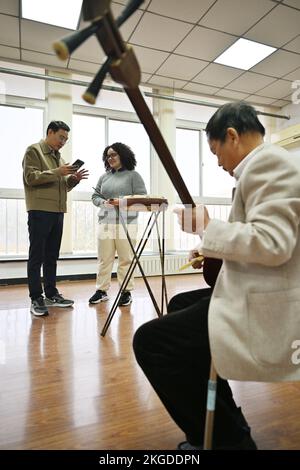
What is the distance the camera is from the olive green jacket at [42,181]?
2.47 metres

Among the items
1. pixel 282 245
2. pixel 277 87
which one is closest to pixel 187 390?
pixel 282 245

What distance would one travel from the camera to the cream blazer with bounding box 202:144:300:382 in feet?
2.18

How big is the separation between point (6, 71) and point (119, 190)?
2.29 metres

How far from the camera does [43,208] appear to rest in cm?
251

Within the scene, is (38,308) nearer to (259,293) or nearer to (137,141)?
(259,293)

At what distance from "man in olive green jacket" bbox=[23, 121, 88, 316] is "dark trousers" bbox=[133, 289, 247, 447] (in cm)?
180

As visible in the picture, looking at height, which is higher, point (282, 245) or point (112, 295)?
point (282, 245)

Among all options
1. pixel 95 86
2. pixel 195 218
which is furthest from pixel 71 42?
pixel 195 218

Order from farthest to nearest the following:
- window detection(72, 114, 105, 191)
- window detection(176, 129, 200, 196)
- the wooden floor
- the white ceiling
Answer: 1. window detection(176, 129, 200, 196)
2. window detection(72, 114, 105, 191)
3. the white ceiling
4. the wooden floor

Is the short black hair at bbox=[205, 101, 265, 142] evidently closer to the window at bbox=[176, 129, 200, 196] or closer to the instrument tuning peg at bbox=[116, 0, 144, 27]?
the instrument tuning peg at bbox=[116, 0, 144, 27]

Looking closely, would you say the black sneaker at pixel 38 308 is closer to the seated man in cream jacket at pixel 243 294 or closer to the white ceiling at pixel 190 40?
the seated man in cream jacket at pixel 243 294

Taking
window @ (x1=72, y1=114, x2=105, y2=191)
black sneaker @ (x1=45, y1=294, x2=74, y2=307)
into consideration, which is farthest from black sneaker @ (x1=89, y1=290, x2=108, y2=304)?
window @ (x1=72, y1=114, x2=105, y2=191)

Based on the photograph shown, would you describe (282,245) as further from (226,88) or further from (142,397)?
(226,88)

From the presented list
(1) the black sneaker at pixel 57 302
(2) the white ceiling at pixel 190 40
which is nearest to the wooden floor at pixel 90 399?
(1) the black sneaker at pixel 57 302
